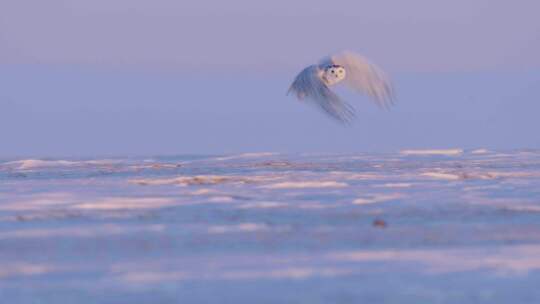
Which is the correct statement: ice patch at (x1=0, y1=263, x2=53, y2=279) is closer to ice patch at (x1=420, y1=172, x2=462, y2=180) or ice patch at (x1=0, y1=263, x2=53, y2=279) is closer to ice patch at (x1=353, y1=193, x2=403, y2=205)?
ice patch at (x1=353, y1=193, x2=403, y2=205)

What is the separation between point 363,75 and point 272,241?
9.85 metres

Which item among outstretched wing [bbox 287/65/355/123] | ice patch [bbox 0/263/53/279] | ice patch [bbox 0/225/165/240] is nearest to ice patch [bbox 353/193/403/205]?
ice patch [bbox 0/225/165/240]

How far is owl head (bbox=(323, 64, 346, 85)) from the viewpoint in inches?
627

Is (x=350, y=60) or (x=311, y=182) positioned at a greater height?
(x=350, y=60)

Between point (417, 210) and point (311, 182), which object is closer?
point (417, 210)

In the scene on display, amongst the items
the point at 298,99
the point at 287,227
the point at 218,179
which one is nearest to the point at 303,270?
the point at 287,227

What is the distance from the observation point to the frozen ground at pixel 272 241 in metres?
5.25

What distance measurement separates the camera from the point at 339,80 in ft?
52.4

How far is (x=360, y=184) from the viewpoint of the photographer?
10625mm

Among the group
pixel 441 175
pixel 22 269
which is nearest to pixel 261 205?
pixel 22 269

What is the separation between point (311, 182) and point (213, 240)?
4200mm

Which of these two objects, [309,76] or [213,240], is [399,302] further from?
[309,76]

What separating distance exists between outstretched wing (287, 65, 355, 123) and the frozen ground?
449cm

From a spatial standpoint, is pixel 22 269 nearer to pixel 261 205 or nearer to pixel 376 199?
pixel 261 205
